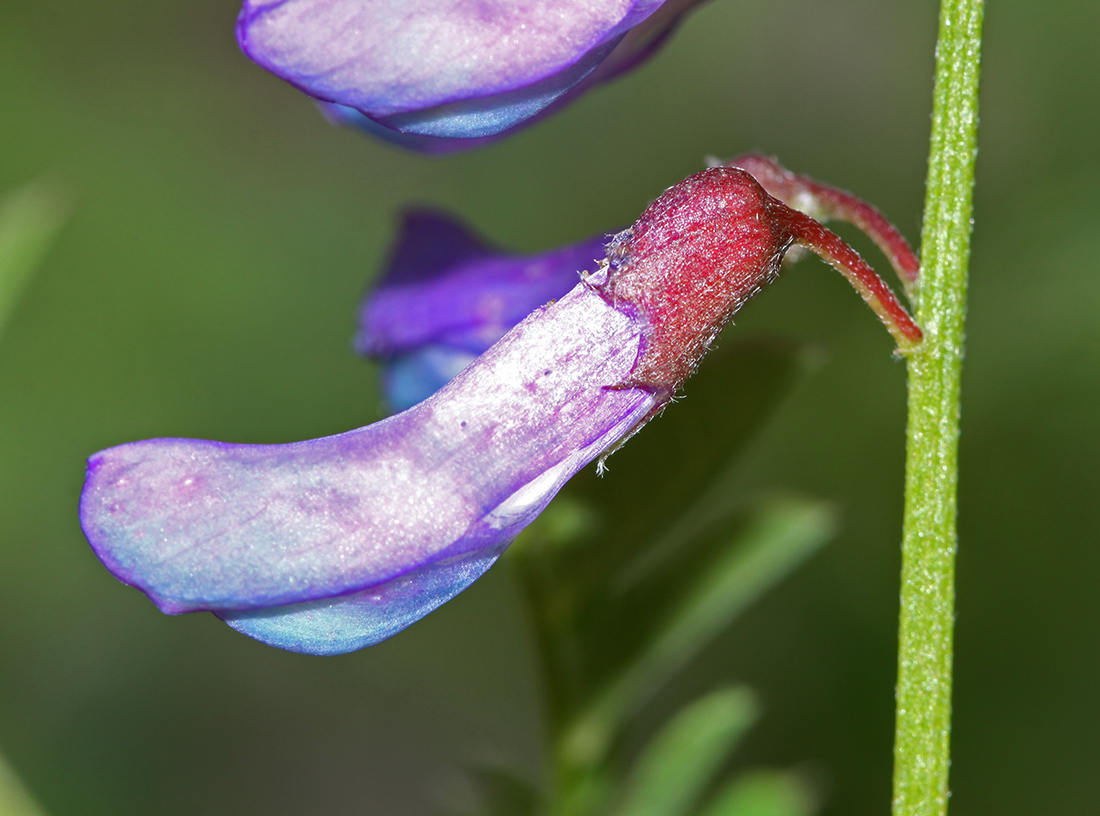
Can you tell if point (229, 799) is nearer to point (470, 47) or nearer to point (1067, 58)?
point (1067, 58)

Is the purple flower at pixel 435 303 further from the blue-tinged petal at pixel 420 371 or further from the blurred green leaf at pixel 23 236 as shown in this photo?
the blurred green leaf at pixel 23 236

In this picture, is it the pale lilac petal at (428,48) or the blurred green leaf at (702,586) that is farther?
the blurred green leaf at (702,586)

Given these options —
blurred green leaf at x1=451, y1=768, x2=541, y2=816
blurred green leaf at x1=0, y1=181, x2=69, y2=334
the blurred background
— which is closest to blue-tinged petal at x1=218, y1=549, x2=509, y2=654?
blurred green leaf at x1=451, y1=768, x2=541, y2=816

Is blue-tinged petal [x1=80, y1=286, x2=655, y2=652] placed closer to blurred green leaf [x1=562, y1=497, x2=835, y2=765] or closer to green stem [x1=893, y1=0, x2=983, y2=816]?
green stem [x1=893, y1=0, x2=983, y2=816]

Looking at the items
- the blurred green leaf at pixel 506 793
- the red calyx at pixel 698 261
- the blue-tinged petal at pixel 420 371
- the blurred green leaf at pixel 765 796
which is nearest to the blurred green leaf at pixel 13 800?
the blurred green leaf at pixel 506 793

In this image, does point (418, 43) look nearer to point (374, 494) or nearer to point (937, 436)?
point (374, 494)

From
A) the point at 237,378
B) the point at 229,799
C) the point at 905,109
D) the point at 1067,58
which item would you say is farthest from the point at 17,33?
the point at 1067,58
